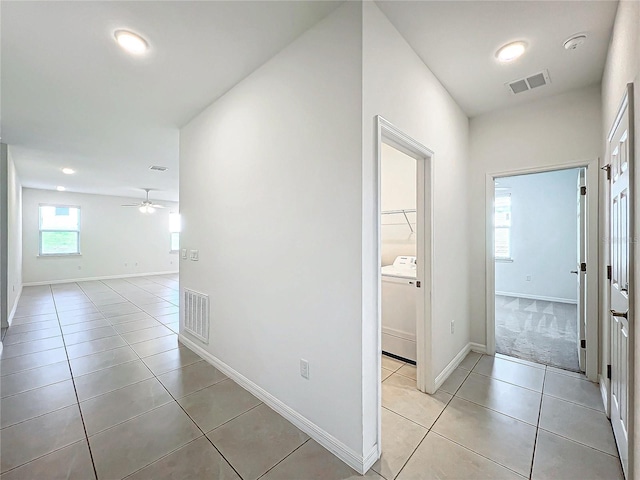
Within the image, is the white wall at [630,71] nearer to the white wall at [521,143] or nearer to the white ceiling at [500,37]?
the white ceiling at [500,37]

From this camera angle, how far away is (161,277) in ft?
30.2

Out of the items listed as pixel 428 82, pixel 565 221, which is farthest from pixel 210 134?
pixel 565 221

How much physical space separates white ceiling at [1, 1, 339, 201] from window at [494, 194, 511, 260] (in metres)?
5.85

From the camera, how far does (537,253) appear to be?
558 cm

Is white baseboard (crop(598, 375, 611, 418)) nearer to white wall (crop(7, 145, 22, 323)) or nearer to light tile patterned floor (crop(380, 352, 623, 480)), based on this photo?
light tile patterned floor (crop(380, 352, 623, 480))

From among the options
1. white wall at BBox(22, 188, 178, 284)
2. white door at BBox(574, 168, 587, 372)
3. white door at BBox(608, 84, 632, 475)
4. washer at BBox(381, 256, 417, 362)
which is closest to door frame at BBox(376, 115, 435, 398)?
washer at BBox(381, 256, 417, 362)

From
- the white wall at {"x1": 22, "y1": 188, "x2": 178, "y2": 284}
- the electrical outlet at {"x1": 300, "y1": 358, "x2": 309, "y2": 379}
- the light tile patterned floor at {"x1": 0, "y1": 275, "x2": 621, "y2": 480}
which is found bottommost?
the light tile patterned floor at {"x1": 0, "y1": 275, "x2": 621, "y2": 480}

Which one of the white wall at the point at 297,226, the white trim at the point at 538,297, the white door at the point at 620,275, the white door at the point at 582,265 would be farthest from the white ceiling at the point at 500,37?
the white trim at the point at 538,297

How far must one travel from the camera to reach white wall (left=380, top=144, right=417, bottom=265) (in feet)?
11.6

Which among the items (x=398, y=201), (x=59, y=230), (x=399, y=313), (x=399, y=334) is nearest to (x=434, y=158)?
(x=398, y=201)

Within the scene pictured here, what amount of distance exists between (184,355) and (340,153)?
9.47 ft

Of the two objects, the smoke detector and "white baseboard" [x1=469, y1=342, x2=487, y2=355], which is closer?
the smoke detector

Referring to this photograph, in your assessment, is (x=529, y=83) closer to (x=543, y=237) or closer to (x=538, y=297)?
(x=543, y=237)

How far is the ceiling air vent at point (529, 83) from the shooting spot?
2430 millimetres
